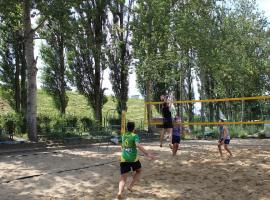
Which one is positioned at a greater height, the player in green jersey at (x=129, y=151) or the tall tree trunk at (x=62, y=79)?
the tall tree trunk at (x=62, y=79)

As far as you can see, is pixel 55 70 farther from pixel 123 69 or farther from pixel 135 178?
pixel 135 178

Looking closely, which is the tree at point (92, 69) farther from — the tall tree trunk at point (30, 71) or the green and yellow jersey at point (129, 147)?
the green and yellow jersey at point (129, 147)

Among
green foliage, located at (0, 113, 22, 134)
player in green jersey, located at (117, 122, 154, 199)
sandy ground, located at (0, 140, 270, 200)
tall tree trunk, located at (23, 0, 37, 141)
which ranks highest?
tall tree trunk, located at (23, 0, 37, 141)

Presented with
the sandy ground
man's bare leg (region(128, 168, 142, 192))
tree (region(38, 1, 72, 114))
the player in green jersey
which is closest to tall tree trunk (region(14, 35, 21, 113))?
tree (region(38, 1, 72, 114))

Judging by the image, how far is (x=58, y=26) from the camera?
1616 cm

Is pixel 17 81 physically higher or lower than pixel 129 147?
higher

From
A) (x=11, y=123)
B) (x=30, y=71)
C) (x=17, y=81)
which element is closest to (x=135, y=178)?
(x=30, y=71)

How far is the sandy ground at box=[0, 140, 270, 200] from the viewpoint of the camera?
805cm

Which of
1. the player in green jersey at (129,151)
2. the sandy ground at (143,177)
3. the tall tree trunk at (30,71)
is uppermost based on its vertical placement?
the tall tree trunk at (30,71)

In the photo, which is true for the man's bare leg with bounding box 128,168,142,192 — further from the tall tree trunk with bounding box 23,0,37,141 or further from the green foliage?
the green foliage

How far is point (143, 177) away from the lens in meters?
9.69

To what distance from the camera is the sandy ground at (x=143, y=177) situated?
8.05 metres

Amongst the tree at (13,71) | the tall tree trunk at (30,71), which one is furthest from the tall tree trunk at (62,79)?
the tall tree trunk at (30,71)

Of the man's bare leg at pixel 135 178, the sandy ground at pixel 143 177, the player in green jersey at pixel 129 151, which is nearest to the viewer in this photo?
the player in green jersey at pixel 129 151
